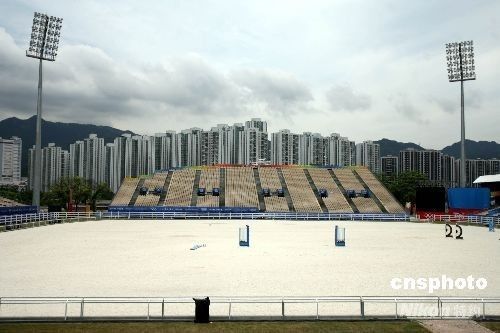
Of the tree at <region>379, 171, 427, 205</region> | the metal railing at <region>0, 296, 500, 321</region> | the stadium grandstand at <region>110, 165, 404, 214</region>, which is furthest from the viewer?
the tree at <region>379, 171, 427, 205</region>

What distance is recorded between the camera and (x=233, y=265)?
22766mm

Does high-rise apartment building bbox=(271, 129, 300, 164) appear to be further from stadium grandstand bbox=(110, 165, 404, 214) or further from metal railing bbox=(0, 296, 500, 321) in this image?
metal railing bbox=(0, 296, 500, 321)

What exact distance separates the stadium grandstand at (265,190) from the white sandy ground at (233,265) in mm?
37091

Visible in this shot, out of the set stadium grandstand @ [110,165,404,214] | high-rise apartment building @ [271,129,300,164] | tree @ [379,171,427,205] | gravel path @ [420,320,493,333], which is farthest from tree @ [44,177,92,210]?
high-rise apartment building @ [271,129,300,164]

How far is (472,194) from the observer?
2525 inches

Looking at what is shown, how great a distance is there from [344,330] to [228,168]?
257ft

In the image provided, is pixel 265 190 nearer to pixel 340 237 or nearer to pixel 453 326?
pixel 340 237

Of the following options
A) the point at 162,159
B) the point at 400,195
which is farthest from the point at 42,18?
the point at 162,159

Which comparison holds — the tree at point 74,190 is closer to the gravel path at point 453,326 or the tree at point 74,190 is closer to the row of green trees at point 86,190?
the row of green trees at point 86,190

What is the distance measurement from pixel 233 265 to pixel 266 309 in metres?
8.65

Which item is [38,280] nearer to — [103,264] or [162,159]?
[103,264]

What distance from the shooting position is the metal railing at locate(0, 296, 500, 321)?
1302 centimetres

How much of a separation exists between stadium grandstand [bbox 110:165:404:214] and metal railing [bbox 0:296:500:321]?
54.8 m

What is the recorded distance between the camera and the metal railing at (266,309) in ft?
42.7
